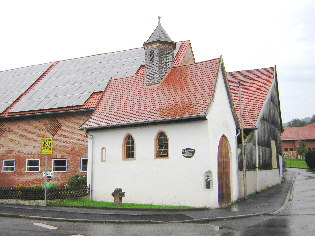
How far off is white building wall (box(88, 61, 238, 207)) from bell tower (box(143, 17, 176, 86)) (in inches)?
145

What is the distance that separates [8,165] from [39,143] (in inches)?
124

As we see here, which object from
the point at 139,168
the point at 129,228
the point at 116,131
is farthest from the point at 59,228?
the point at 116,131

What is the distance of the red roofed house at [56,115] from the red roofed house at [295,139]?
66469 mm

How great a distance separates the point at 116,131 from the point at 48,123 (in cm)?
796

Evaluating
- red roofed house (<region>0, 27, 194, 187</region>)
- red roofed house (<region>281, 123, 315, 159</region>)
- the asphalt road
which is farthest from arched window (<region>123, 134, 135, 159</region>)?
red roofed house (<region>281, 123, 315, 159</region>)

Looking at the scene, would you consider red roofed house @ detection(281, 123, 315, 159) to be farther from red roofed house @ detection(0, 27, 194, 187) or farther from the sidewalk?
the sidewalk

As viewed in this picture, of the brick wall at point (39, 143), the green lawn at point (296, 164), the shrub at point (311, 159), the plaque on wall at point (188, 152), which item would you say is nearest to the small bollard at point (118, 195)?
the plaque on wall at point (188, 152)

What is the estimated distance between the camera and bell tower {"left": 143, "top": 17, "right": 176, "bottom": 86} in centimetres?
2158

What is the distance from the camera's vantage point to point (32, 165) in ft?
85.1

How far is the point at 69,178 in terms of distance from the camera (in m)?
24.4

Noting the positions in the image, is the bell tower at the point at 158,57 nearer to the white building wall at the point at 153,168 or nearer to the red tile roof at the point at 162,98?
the red tile roof at the point at 162,98

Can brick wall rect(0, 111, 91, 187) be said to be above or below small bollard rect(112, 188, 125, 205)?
above

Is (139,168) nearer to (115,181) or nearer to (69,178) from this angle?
(115,181)

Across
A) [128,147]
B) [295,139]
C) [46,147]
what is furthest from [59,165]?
[295,139]
